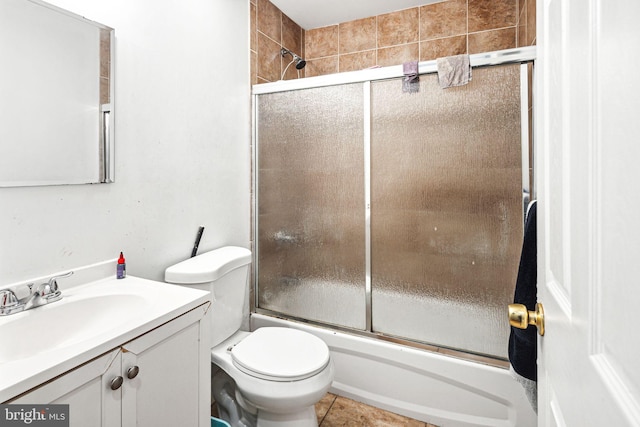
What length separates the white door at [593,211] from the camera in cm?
31

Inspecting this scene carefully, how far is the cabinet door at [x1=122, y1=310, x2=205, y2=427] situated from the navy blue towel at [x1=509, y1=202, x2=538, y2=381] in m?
0.99

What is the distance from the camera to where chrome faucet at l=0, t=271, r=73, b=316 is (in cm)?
101

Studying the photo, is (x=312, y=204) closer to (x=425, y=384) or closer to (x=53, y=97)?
(x=425, y=384)

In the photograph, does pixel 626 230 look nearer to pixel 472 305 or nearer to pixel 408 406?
pixel 472 305

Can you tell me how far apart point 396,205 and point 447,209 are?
0.84 ft

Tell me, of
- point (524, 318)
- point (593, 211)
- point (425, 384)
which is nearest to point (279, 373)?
point (425, 384)

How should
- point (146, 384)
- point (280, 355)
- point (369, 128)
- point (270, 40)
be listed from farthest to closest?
point (270, 40)
point (369, 128)
point (280, 355)
point (146, 384)

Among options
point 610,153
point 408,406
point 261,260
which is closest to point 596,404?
point 610,153

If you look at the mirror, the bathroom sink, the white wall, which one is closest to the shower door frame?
the white wall

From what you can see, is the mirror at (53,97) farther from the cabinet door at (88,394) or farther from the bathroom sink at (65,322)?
the cabinet door at (88,394)

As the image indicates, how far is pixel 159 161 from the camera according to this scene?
1.56 metres

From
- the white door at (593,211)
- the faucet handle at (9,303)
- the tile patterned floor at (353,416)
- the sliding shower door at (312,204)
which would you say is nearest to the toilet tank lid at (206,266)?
the sliding shower door at (312,204)

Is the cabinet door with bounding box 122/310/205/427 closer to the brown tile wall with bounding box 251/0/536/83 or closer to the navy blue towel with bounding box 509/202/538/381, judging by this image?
the navy blue towel with bounding box 509/202/538/381

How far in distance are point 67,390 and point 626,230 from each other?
3.42ft
